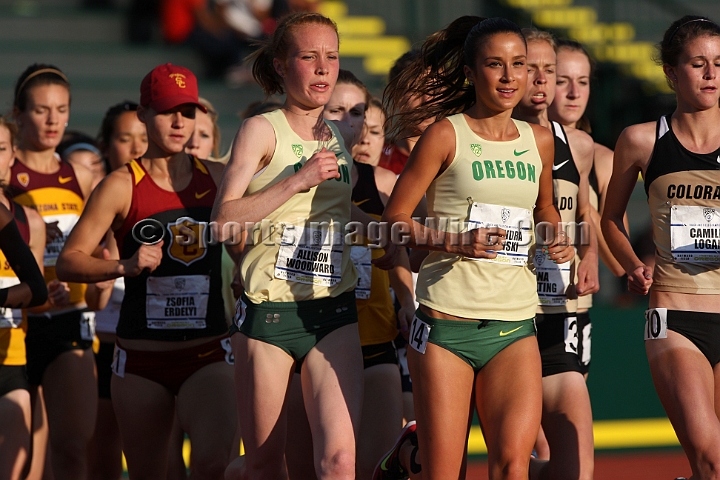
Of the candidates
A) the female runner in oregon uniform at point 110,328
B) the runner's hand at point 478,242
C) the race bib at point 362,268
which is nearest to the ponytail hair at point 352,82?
the race bib at point 362,268

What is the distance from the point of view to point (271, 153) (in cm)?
398

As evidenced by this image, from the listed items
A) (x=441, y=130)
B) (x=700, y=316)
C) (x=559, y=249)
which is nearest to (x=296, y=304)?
(x=441, y=130)

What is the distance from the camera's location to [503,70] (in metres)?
3.79

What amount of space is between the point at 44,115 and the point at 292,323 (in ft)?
8.54

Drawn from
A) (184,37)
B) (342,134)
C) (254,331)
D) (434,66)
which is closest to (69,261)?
(254,331)

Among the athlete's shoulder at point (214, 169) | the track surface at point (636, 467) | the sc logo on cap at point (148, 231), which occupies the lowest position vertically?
the track surface at point (636, 467)

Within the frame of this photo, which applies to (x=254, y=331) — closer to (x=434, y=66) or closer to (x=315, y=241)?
(x=315, y=241)

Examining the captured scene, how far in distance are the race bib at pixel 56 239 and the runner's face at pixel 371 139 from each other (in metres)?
1.69

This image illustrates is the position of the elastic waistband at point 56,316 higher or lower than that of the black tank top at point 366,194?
lower

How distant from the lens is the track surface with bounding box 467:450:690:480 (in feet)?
25.8

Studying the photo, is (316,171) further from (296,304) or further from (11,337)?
(11,337)

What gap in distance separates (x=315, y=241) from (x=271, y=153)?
1.28 feet

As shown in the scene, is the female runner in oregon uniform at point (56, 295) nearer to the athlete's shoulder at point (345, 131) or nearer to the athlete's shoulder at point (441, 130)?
the athlete's shoulder at point (345, 131)

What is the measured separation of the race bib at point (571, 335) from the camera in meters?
4.68
